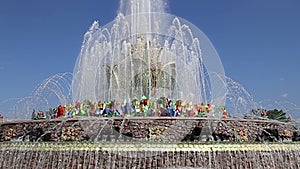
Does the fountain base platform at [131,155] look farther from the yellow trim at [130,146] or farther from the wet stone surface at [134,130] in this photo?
the wet stone surface at [134,130]

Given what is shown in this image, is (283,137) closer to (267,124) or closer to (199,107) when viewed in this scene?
(267,124)

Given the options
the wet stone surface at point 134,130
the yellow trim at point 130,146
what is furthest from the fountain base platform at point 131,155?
the wet stone surface at point 134,130

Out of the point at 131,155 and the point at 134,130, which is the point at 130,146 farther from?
the point at 134,130

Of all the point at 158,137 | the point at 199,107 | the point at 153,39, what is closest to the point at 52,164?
the point at 158,137

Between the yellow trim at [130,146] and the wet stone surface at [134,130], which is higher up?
the wet stone surface at [134,130]

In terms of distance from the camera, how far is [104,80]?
16.3 metres

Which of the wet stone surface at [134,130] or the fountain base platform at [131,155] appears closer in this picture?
the fountain base platform at [131,155]

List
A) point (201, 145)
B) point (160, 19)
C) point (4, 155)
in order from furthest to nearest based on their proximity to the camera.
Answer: point (160, 19) < point (4, 155) < point (201, 145)

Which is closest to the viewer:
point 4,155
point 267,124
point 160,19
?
point 4,155

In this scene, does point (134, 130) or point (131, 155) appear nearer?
point (131, 155)

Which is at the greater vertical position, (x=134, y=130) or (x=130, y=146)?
(x=134, y=130)

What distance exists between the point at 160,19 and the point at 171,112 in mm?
8160

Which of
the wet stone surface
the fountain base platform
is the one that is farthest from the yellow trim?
the wet stone surface

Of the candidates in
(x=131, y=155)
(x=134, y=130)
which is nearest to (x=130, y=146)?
(x=131, y=155)
